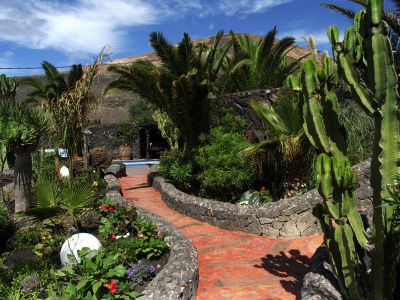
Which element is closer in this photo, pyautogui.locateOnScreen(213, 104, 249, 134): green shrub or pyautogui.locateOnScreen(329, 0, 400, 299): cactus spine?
pyautogui.locateOnScreen(329, 0, 400, 299): cactus spine

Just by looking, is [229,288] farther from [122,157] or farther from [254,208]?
[122,157]

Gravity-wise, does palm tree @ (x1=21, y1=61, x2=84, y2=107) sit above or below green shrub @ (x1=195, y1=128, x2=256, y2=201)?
above

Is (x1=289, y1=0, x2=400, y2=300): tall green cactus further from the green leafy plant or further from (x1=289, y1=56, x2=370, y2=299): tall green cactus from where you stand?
the green leafy plant

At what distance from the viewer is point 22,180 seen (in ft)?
25.9

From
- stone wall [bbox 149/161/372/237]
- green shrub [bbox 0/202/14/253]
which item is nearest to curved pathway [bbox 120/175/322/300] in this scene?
stone wall [bbox 149/161/372/237]

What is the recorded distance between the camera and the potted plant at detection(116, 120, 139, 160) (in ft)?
80.5

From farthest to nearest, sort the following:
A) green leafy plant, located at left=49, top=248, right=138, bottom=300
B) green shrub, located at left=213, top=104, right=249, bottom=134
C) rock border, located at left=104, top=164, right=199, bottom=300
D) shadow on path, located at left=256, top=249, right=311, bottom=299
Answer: green shrub, located at left=213, top=104, right=249, bottom=134, shadow on path, located at left=256, top=249, right=311, bottom=299, rock border, located at left=104, top=164, right=199, bottom=300, green leafy plant, located at left=49, top=248, right=138, bottom=300

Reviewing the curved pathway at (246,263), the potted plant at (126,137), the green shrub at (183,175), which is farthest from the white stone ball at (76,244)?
the potted plant at (126,137)

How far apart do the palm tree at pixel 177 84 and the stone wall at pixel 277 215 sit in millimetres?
3380

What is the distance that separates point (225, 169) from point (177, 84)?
9.15ft

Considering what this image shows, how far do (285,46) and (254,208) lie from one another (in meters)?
9.94

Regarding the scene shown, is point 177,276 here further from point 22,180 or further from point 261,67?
point 261,67

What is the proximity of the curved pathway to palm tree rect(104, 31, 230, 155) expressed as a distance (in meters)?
3.44

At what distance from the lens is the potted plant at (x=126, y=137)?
2455 cm
